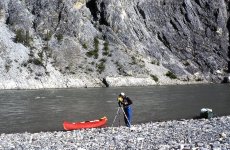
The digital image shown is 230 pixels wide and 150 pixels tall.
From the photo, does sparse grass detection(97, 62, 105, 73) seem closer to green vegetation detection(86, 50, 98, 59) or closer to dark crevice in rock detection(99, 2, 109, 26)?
green vegetation detection(86, 50, 98, 59)

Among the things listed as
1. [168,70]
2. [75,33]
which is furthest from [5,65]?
[168,70]

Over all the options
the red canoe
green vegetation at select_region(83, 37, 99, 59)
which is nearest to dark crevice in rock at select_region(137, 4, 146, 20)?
green vegetation at select_region(83, 37, 99, 59)

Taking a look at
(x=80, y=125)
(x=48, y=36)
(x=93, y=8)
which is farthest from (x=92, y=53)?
(x=80, y=125)

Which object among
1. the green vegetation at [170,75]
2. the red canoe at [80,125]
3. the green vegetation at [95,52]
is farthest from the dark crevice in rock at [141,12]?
the red canoe at [80,125]

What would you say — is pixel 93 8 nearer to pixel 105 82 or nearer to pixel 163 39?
pixel 163 39

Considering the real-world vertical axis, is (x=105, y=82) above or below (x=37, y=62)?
below

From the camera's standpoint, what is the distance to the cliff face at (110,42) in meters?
114

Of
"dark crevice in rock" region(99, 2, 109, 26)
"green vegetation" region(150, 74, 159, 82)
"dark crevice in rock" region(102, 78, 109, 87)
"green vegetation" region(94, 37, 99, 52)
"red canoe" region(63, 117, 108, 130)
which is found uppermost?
"dark crevice in rock" region(99, 2, 109, 26)

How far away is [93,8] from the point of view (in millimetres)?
142875

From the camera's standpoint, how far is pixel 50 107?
59.0 metres

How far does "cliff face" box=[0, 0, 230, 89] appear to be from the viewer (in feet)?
374

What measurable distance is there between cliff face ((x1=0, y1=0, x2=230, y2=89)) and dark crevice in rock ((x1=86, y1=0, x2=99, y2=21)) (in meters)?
0.38

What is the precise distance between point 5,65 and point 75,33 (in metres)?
29.3

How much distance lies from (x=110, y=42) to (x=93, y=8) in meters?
18.0
